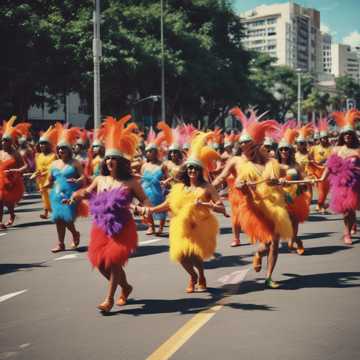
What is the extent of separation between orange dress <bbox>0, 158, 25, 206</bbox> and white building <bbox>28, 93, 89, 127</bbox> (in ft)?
128

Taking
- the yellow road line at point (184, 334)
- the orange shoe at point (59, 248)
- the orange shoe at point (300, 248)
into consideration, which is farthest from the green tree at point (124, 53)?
the yellow road line at point (184, 334)

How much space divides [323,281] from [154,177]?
5227 mm

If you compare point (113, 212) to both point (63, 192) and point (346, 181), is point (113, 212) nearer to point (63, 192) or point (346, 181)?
point (63, 192)

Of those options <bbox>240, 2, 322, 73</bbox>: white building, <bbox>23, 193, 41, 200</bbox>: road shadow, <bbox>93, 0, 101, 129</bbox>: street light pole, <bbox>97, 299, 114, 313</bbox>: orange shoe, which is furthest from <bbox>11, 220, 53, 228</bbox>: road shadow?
<bbox>240, 2, 322, 73</bbox>: white building

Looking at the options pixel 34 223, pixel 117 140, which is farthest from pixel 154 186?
pixel 117 140

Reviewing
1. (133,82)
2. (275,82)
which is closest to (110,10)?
(133,82)

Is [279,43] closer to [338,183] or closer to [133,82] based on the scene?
[133,82]

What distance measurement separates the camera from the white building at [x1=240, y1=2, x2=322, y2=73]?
181 metres

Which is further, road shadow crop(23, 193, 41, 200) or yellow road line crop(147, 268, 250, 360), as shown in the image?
road shadow crop(23, 193, 41, 200)

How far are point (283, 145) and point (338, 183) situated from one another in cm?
128

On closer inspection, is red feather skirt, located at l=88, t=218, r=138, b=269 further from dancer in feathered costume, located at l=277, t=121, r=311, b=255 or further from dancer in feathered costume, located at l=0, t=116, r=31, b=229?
dancer in feathered costume, located at l=0, t=116, r=31, b=229

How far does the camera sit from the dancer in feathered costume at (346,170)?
10422mm

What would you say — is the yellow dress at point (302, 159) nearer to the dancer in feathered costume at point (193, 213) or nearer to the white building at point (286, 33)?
the dancer in feathered costume at point (193, 213)

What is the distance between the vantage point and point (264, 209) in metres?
7.52
